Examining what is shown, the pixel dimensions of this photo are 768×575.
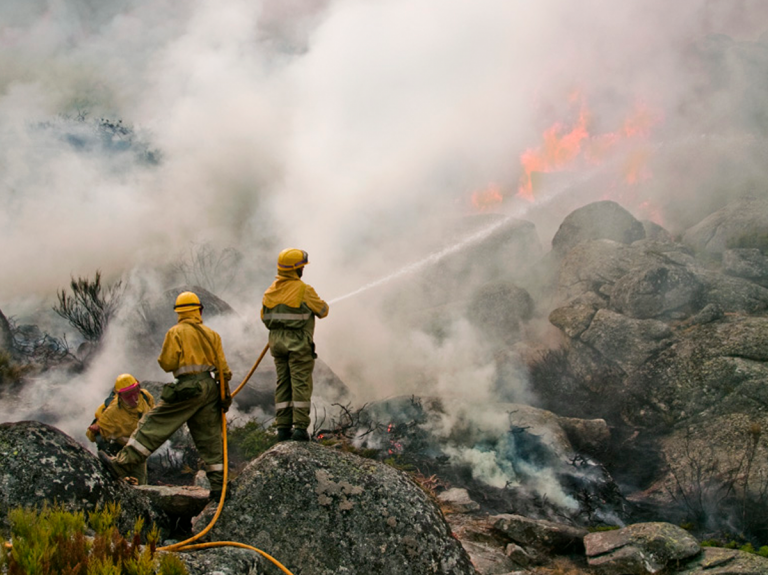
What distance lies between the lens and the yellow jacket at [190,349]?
14.0ft

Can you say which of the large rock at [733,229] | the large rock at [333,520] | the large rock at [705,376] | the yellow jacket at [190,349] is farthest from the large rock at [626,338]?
the yellow jacket at [190,349]

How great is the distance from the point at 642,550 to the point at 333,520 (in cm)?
386

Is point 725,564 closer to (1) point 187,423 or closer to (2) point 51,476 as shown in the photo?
(1) point 187,423

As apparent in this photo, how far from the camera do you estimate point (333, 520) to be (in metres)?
4.07

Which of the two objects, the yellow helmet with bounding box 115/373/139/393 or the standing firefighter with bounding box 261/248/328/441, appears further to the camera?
the yellow helmet with bounding box 115/373/139/393

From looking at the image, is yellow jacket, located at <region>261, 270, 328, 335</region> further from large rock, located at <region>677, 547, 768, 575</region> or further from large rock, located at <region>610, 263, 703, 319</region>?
large rock, located at <region>610, 263, 703, 319</region>

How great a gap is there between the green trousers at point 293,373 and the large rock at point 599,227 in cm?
2096

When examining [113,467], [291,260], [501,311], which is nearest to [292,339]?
[291,260]

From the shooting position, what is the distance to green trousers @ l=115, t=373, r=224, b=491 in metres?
4.20

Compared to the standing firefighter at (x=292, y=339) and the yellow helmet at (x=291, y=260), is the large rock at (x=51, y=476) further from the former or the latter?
the yellow helmet at (x=291, y=260)

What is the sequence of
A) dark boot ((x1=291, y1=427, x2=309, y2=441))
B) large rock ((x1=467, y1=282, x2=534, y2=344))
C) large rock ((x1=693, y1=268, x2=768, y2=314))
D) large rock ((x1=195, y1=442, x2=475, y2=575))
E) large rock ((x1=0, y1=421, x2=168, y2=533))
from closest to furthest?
large rock ((x1=0, y1=421, x2=168, y2=533)) < large rock ((x1=195, y1=442, x2=475, y2=575)) < dark boot ((x1=291, y1=427, x2=309, y2=441)) < large rock ((x1=693, y1=268, x2=768, y2=314)) < large rock ((x1=467, y1=282, x2=534, y2=344))

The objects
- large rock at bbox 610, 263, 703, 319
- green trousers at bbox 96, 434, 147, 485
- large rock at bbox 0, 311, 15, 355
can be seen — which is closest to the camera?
green trousers at bbox 96, 434, 147, 485

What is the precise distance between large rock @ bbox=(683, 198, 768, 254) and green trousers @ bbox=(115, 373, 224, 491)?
2312cm


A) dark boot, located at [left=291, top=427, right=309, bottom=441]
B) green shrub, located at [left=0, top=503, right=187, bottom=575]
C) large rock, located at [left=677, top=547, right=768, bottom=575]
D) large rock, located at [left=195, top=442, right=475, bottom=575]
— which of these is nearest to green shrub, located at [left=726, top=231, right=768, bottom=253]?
large rock, located at [left=677, top=547, right=768, bottom=575]
